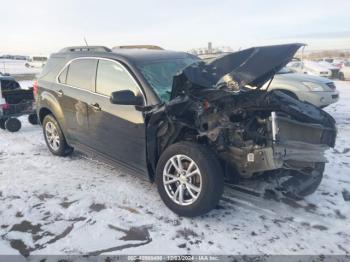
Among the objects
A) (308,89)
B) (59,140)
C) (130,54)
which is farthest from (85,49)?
(308,89)

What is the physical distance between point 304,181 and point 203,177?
1.31m

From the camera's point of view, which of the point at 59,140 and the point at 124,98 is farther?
the point at 59,140

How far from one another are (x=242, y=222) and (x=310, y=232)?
67cm

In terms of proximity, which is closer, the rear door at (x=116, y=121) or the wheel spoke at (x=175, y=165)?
the wheel spoke at (x=175, y=165)

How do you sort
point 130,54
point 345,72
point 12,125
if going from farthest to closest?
point 345,72 → point 12,125 → point 130,54

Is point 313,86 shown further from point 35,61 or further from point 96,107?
point 35,61

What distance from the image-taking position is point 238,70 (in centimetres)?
364

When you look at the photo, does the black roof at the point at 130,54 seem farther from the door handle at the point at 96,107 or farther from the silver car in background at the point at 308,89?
the silver car in background at the point at 308,89

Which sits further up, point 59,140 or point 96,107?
point 96,107

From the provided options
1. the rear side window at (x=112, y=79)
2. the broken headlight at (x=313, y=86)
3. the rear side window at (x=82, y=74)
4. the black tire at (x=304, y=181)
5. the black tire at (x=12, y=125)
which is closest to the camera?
the black tire at (x=304, y=181)

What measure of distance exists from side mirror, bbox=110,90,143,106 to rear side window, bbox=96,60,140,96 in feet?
0.63

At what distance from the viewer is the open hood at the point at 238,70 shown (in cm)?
357

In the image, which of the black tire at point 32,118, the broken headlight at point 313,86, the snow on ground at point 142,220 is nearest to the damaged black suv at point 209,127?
the snow on ground at point 142,220

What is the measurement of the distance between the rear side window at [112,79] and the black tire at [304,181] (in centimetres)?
208
